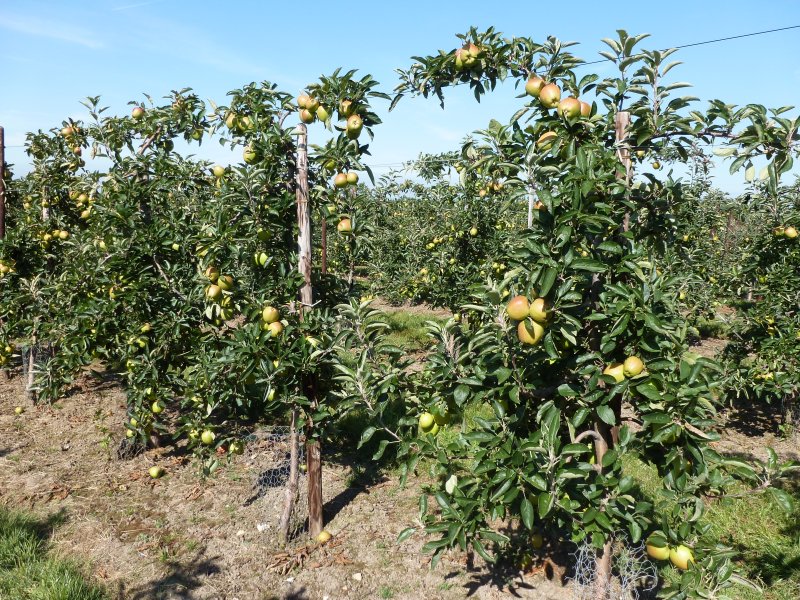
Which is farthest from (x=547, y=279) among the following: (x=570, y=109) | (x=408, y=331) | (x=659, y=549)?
(x=408, y=331)

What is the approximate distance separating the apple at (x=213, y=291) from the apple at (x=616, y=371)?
2701mm

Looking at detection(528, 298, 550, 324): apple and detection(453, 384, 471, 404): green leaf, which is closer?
detection(528, 298, 550, 324): apple

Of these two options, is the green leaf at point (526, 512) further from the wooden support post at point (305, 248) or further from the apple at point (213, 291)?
the apple at point (213, 291)

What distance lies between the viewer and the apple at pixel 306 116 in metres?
3.63

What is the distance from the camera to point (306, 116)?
363 centimetres

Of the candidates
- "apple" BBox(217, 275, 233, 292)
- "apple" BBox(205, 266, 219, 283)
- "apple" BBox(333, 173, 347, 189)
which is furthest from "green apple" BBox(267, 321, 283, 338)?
"apple" BBox(333, 173, 347, 189)

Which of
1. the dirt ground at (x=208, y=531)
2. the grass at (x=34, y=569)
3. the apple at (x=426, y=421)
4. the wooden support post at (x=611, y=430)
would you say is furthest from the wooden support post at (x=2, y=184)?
the wooden support post at (x=611, y=430)

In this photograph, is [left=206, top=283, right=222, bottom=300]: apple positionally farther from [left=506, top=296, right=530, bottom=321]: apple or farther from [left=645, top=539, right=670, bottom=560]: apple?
[left=645, top=539, right=670, bottom=560]: apple

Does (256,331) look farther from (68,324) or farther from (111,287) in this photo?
(68,324)

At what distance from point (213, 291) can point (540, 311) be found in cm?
252

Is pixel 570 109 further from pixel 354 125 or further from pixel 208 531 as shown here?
pixel 208 531

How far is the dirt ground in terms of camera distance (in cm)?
365

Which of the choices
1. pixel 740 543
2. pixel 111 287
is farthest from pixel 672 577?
pixel 111 287

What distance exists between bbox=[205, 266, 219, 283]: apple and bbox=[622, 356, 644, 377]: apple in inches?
110
